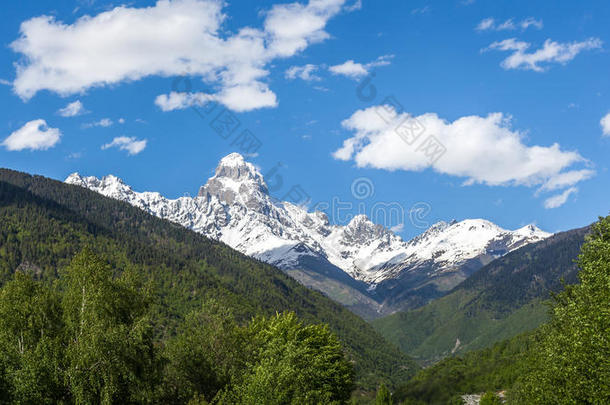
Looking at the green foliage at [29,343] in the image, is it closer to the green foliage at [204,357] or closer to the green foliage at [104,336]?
the green foliage at [104,336]

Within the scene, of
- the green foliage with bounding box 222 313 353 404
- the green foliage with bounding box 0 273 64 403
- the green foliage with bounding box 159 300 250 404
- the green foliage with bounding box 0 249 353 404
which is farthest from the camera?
the green foliage with bounding box 159 300 250 404

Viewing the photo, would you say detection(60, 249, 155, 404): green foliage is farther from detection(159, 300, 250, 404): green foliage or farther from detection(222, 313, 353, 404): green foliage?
detection(222, 313, 353, 404): green foliage

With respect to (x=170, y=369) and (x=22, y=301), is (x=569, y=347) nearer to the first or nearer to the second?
(x=170, y=369)

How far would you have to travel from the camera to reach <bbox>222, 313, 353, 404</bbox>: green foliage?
51.0m

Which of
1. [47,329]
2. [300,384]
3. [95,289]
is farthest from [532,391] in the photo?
[47,329]

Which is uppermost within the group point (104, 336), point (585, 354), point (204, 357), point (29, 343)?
point (585, 354)

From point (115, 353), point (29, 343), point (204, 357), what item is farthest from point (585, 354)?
point (29, 343)

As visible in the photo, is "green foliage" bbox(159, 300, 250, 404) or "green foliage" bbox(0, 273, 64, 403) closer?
"green foliage" bbox(0, 273, 64, 403)

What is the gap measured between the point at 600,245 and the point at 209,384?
166ft

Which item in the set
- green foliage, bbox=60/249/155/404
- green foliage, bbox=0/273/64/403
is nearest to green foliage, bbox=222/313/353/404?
green foliage, bbox=60/249/155/404

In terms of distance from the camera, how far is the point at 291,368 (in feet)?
180

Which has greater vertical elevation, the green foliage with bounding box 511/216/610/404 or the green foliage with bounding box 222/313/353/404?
the green foliage with bounding box 511/216/610/404

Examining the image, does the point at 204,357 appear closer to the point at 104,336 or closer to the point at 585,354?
the point at 104,336

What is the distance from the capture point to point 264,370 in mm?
51656
